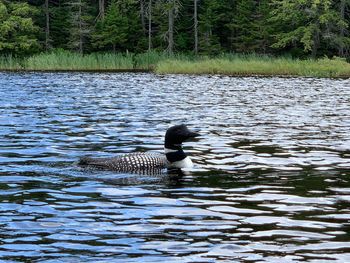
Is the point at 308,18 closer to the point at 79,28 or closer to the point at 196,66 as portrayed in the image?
the point at 196,66

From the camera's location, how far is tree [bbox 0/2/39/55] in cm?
6725

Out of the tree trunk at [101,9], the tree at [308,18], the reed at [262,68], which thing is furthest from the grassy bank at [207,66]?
the tree trunk at [101,9]

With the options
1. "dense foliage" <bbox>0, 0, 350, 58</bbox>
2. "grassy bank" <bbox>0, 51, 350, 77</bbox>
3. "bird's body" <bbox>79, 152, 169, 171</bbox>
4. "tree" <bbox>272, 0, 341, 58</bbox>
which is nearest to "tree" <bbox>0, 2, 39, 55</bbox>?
"dense foliage" <bbox>0, 0, 350, 58</bbox>

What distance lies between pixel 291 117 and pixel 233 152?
8.39 meters

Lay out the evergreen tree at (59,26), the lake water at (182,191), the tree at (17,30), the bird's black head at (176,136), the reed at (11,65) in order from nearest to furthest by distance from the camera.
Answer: the lake water at (182,191) → the bird's black head at (176,136) → the reed at (11,65) → the tree at (17,30) → the evergreen tree at (59,26)

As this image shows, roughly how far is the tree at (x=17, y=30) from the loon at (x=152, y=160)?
56155 millimetres

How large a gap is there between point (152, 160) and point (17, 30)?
204ft

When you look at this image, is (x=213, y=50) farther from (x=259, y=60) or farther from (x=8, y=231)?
(x=8, y=231)

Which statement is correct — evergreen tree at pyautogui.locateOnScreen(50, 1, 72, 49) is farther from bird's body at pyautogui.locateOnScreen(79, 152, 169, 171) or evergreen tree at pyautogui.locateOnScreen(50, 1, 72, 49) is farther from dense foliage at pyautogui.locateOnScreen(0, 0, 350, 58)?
bird's body at pyautogui.locateOnScreen(79, 152, 169, 171)

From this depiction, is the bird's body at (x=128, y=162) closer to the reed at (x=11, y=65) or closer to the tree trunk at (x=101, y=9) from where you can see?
the reed at (x=11, y=65)

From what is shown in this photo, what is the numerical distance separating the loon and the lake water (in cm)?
24

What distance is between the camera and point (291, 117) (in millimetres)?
22969

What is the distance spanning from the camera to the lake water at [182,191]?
7.50 meters

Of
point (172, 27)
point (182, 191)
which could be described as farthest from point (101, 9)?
point (182, 191)
